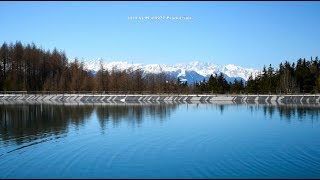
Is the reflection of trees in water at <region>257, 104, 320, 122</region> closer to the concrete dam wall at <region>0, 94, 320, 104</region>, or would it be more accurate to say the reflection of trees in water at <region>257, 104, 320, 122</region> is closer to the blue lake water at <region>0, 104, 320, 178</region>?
the blue lake water at <region>0, 104, 320, 178</region>

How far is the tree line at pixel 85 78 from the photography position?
85188 millimetres

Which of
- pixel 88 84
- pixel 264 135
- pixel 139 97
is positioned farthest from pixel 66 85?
pixel 264 135

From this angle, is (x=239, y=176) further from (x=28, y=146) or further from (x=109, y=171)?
(x=28, y=146)

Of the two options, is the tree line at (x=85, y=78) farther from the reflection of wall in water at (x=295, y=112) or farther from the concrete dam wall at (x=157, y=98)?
the reflection of wall in water at (x=295, y=112)

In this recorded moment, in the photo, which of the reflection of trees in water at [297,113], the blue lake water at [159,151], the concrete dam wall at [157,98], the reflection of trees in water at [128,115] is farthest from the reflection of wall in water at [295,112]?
the concrete dam wall at [157,98]

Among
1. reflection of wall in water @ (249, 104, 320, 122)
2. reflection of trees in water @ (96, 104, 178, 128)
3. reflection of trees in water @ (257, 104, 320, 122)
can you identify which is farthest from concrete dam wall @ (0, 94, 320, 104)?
reflection of trees in water @ (96, 104, 178, 128)

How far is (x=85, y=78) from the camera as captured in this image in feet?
293

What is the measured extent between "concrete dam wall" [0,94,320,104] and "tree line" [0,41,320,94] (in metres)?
5.55

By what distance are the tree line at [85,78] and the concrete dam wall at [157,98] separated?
18.2 feet

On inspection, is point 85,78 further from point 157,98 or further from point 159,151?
point 159,151

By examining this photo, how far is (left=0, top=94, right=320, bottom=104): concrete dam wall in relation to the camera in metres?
70.9

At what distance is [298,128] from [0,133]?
21.1 m

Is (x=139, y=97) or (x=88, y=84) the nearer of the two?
(x=139, y=97)

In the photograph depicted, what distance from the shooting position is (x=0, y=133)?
26.2 m
